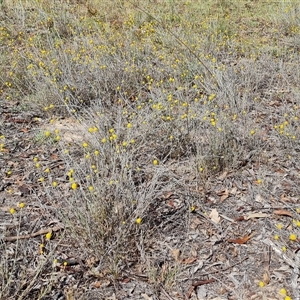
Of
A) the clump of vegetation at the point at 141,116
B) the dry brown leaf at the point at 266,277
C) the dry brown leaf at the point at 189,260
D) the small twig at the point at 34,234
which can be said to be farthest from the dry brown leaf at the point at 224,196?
the small twig at the point at 34,234

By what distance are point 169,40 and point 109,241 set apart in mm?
4152

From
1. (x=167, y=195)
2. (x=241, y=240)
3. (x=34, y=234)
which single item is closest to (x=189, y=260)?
(x=241, y=240)

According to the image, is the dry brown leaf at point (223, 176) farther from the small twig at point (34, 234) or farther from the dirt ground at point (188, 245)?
the small twig at point (34, 234)

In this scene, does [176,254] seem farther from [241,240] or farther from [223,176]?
[223,176]

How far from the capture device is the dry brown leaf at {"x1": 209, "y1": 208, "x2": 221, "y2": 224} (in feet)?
9.14

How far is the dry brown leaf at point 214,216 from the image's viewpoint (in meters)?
2.79

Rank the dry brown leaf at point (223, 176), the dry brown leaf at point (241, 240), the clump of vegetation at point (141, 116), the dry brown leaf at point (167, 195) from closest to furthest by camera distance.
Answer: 1. the clump of vegetation at point (141, 116)
2. the dry brown leaf at point (241, 240)
3. the dry brown leaf at point (167, 195)
4. the dry brown leaf at point (223, 176)

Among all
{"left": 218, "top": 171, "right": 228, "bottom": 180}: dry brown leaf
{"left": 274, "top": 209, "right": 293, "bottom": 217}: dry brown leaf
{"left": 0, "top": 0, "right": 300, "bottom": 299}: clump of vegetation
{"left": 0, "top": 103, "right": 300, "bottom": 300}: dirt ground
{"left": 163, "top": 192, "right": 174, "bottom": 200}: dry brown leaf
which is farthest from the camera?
{"left": 218, "top": 171, "right": 228, "bottom": 180}: dry brown leaf

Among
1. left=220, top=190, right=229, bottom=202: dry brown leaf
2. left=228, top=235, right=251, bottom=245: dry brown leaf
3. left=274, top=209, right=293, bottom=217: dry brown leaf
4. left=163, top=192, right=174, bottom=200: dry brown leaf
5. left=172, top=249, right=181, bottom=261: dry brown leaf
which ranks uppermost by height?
left=163, top=192, right=174, bottom=200: dry brown leaf

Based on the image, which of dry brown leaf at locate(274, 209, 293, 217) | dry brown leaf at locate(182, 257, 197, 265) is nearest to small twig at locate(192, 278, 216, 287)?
dry brown leaf at locate(182, 257, 197, 265)

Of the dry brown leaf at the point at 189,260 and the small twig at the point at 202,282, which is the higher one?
the dry brown leaf at the point at 189,260

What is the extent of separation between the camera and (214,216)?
2816mm

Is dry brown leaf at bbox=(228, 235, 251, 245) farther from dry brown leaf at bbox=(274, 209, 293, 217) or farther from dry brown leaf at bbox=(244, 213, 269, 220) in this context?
dry brown leaf at bbox=(274, 209, 293, 217)

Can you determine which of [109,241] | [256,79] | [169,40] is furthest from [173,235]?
[169,40]
